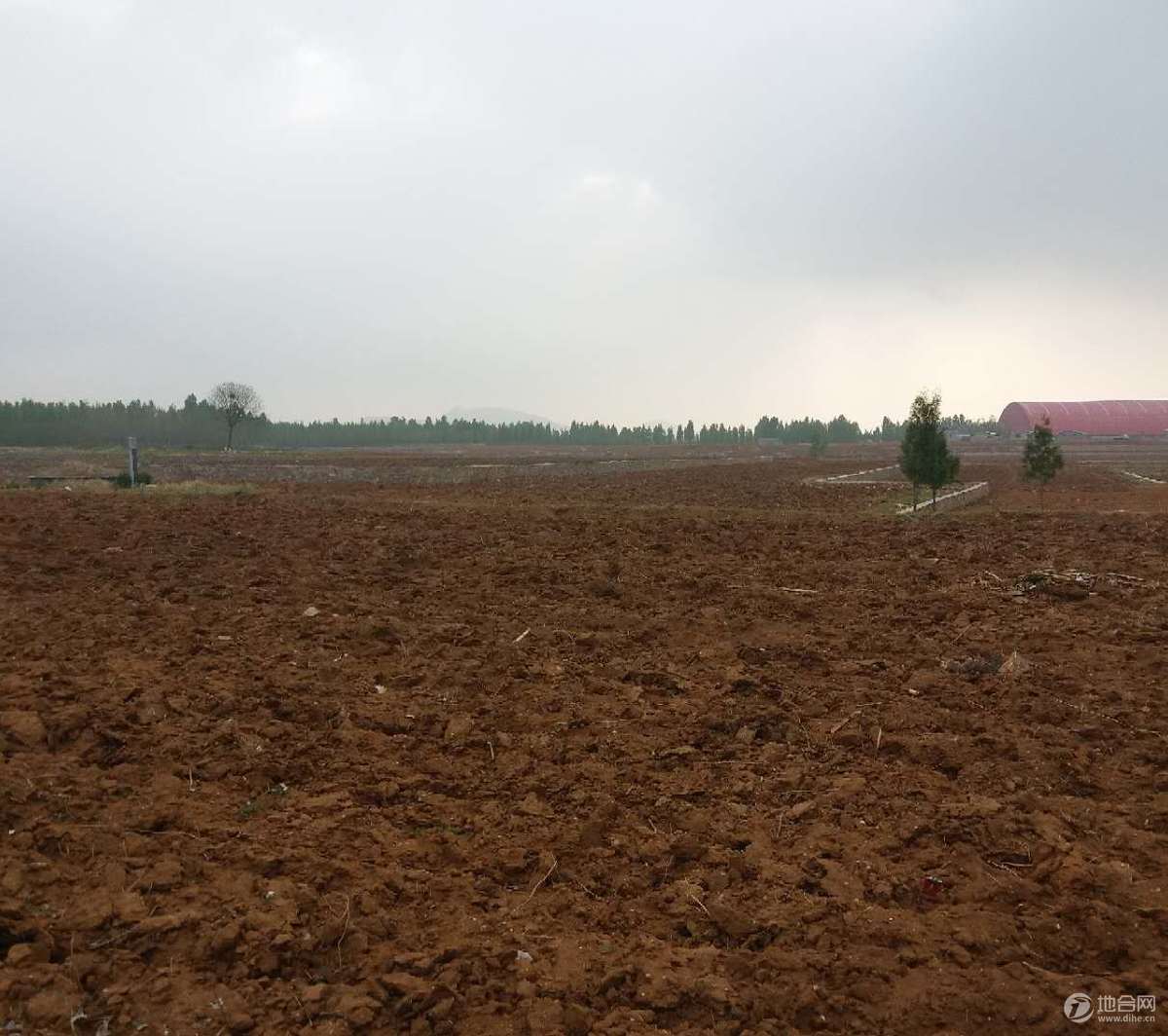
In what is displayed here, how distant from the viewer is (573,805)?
4465 millimetres

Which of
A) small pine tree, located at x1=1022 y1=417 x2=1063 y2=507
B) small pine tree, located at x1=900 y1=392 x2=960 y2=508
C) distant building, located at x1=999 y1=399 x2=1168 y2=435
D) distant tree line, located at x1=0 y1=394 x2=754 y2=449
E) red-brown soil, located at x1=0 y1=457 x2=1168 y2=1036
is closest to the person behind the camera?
red-brown soil, located at x1=0 y1=457 x2=1168 y2=1036

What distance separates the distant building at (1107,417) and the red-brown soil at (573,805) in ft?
371

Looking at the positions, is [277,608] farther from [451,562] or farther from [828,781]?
[828,781]

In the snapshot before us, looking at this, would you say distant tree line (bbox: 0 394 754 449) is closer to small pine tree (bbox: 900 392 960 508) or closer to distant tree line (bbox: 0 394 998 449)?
distant tree line (bbox: 0 394 998 449)

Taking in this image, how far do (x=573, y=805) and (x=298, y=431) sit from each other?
4525 inches

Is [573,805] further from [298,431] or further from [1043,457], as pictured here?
[298,431]

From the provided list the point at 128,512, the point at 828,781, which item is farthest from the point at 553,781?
the point at 128,512

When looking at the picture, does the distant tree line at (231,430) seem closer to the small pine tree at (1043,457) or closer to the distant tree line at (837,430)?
the distant tree line at (837,430)

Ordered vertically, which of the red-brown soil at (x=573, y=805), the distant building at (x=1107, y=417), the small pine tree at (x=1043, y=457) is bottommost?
the red-brown soil at (x=573, y=805)

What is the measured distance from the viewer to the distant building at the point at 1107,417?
10544 centimetres

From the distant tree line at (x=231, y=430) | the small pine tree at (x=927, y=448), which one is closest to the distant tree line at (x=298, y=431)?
the distant tree line at (x=231, y=430)

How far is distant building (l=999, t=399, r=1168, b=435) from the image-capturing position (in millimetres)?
105438

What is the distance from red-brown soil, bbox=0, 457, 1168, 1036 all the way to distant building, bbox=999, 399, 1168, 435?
113 metres

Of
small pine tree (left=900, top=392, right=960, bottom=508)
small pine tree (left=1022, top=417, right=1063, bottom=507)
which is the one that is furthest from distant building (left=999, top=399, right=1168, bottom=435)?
small pine tree (left=900, top=392, right=960, bottom=508)
